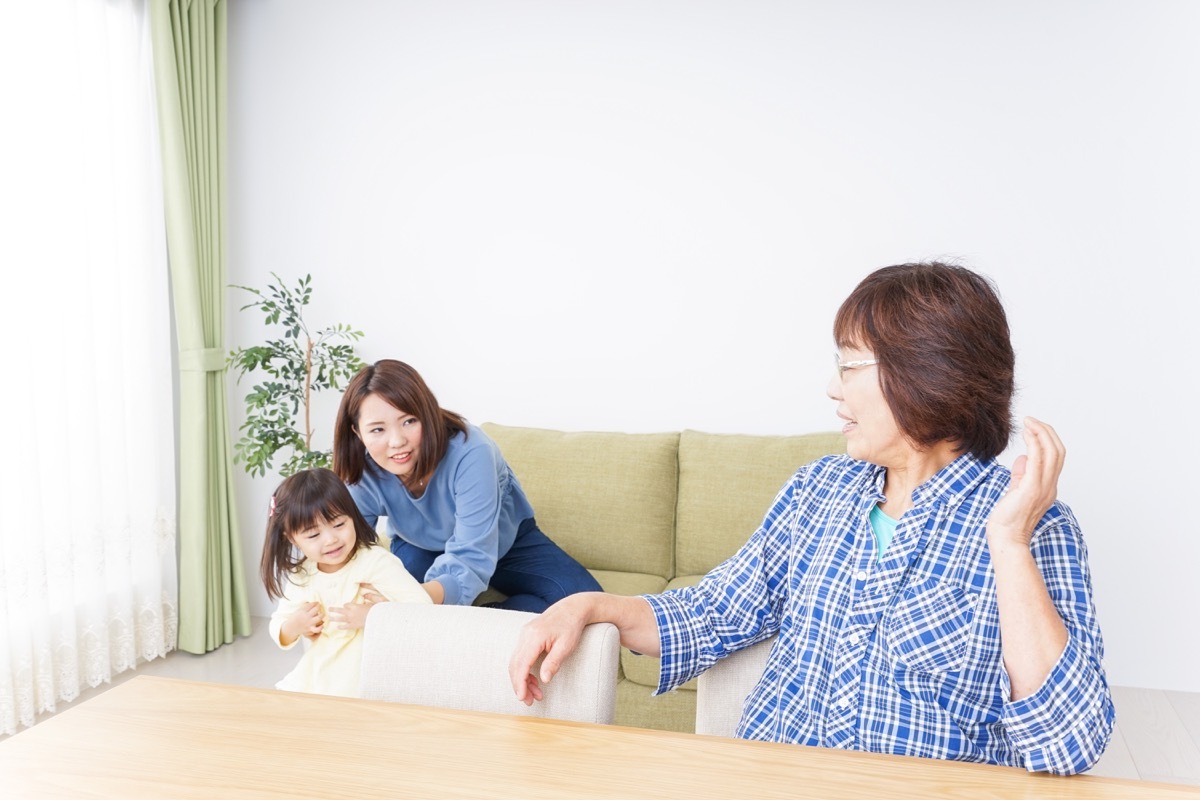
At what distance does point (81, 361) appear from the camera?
9.93 ft

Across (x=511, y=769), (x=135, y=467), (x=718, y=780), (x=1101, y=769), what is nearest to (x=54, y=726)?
(x=511, y=769)

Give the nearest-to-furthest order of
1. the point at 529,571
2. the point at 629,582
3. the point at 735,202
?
the point at 529,571 → the point at 629,582 → the point at 735,202

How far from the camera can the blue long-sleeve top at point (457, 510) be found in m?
2.41

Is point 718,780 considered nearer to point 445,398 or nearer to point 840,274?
point 840,274

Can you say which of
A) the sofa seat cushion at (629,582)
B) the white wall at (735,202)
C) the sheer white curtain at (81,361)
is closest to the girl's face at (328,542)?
the sofa seat cushion at (629,582)

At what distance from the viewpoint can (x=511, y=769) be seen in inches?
37.9

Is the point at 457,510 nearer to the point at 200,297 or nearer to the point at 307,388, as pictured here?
the point at 307,388

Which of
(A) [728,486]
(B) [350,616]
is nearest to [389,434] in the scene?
(B) [350,616]

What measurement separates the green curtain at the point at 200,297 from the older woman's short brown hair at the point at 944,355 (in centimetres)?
282

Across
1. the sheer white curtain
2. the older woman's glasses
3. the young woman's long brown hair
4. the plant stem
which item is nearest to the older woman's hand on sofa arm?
the older woman's glasses

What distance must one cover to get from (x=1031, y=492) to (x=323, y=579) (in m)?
1.54

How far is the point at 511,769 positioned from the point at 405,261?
2.99m

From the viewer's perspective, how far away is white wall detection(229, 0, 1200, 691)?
3.17m

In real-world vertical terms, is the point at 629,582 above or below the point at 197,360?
below
